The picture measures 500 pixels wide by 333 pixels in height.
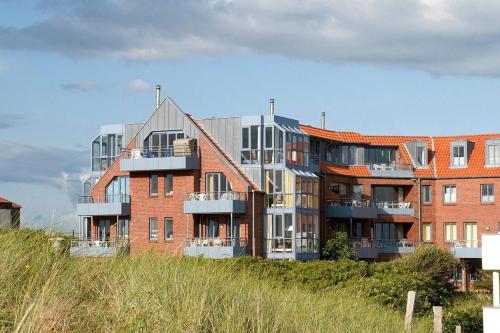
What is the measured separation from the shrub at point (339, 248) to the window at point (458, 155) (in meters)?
12.3

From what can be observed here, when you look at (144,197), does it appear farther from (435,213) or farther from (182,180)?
(435,213)

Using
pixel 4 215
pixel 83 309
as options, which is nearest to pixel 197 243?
pixel 4 215

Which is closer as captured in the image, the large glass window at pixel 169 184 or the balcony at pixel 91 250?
the balcony at pixel 91 250

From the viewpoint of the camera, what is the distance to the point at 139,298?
12.5 metres

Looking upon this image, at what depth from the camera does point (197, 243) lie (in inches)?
2014

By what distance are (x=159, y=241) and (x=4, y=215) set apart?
35717 mm

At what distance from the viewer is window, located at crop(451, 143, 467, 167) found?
63.2m

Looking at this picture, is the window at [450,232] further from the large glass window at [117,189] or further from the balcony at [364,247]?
the large glass window at [117,189]

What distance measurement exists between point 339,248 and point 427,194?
11613 mm

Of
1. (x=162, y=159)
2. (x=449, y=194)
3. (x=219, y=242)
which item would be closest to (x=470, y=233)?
(x=449, y=194)

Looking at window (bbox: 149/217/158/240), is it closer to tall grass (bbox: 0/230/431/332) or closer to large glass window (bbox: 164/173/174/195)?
large glass window (bbox: 164/173/174/195)

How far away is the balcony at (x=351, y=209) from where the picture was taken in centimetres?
5834

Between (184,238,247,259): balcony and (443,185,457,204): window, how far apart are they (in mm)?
18804

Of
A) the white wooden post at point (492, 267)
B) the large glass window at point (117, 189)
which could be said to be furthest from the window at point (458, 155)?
the white wooden post at point (492, 267)
